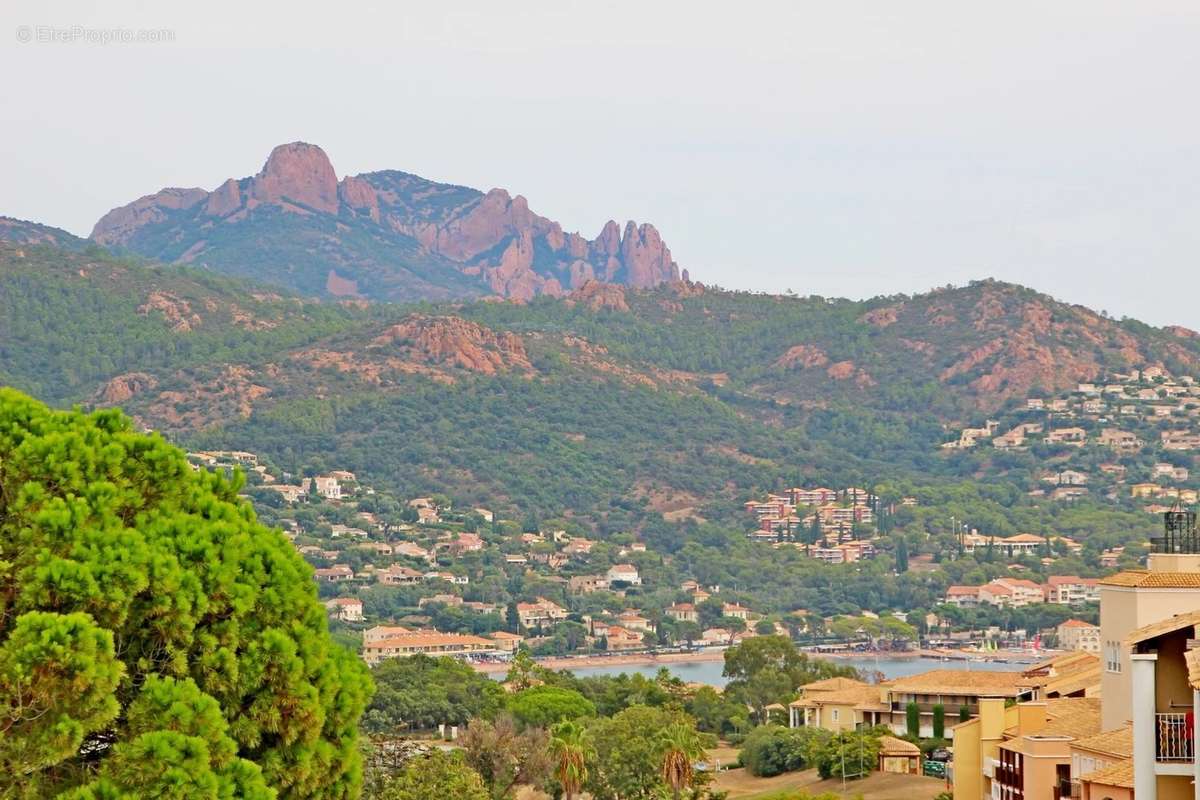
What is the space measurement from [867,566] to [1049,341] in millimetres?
53788

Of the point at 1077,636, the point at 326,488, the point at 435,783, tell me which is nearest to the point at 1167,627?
the point at 435,783

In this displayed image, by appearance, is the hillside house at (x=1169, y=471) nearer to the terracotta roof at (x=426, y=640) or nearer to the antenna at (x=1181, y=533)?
the terracotta roof at (x=426, y=640)

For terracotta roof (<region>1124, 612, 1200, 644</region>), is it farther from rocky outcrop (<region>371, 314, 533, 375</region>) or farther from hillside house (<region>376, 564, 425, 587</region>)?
rocky outcrop (<region>371, 314, 533, 375</region>)

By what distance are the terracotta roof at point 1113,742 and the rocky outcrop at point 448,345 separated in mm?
158854

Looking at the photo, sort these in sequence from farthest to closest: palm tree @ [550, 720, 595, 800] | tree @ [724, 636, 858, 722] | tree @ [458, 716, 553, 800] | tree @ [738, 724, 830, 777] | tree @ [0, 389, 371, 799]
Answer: tree @ [724, 636, 858, 722]
tree @ [738, 724, 830, 777]
tree @ [458, 716, 553, 800]
palm tree @ [550, 720, 595, 800]
tree @ [0, 389, 371, 799]

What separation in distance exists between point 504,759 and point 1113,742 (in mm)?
25497

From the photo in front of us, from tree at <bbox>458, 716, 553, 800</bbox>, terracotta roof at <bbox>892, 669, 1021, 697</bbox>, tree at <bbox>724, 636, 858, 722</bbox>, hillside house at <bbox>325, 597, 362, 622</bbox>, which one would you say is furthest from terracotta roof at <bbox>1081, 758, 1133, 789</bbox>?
hillside house at <bbox>325, 597, 362, 622</bbox>

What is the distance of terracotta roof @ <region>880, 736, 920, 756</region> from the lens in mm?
40000

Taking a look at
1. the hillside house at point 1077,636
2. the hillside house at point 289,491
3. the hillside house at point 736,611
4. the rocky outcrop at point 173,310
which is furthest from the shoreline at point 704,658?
the rocky outcrop at point 173,310

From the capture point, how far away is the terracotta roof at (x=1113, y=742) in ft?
53.8

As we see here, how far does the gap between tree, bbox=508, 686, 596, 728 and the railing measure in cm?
4140

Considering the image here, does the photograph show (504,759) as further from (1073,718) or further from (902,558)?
(902,558)

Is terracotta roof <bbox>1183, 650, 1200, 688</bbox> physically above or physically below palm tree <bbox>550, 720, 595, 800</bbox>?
above

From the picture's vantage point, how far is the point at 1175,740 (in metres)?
12.2
